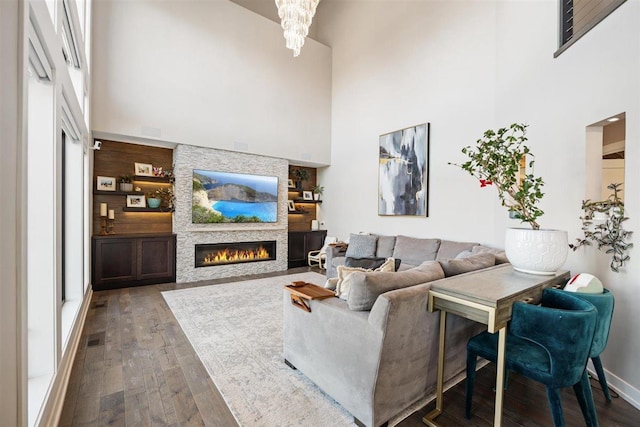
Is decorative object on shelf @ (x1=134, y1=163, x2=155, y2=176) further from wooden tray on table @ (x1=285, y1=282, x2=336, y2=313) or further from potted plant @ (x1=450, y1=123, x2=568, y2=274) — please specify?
potted plant @ (x1=450, y1=123, x2=568, y2=274)

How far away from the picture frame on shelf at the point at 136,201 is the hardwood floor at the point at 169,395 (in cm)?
295

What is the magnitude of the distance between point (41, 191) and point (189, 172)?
12.5ft

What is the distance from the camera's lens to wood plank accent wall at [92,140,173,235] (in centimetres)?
546

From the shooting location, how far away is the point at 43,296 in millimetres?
2043

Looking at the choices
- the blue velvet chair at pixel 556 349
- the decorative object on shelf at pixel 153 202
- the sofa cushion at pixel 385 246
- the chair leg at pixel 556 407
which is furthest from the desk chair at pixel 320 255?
the chair leg at pixel 556 407

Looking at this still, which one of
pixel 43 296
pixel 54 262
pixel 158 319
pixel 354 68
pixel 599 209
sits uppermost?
pixel 354 68

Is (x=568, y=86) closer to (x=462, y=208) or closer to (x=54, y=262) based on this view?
(x=462, y=208)

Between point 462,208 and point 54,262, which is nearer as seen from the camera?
point 54,262

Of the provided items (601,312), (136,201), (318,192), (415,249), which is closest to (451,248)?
(415,249)

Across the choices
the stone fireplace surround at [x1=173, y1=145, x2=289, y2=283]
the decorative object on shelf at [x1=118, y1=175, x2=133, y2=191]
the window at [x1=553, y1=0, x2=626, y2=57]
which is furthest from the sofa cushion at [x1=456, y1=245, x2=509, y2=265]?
the decorative object on shelf at [x1=118, y1=175, x2=133, y2=191]

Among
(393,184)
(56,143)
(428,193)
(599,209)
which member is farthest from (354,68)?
(56,143)

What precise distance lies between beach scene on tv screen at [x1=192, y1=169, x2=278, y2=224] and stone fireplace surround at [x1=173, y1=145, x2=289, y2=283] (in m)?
0.11

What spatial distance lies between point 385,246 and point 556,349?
13.6 ft

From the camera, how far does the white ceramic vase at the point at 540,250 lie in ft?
7.17
